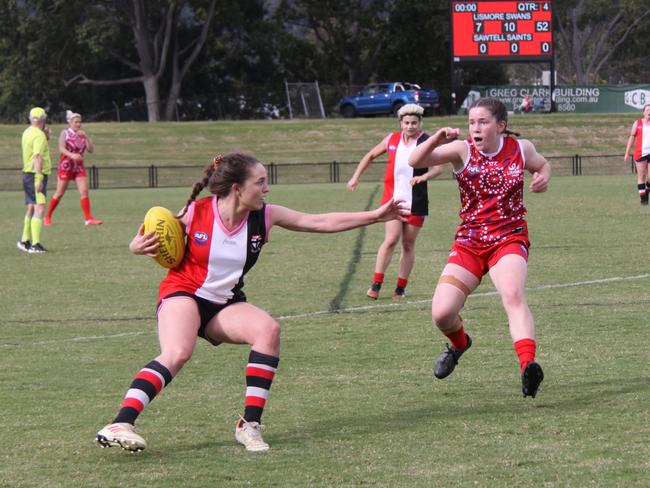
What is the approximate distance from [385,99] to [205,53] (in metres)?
13.6

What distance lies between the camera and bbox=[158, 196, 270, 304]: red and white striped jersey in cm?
578

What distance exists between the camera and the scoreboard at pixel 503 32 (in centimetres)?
4600

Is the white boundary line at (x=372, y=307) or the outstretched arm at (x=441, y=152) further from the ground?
the outstretched arm at (x=441, y=152)

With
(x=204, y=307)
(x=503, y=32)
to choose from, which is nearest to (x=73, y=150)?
(x=204, y=307)

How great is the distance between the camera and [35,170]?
52.0 ft

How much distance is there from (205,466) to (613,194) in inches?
913

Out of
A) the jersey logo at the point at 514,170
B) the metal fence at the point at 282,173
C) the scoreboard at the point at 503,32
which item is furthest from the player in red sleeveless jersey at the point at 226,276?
the scoreboard at the point at 503,32

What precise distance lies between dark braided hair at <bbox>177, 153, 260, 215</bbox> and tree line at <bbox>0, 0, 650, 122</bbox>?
5121 cm

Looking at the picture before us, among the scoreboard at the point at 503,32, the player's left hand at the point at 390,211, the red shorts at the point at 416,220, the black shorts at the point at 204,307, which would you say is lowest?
the red shorts at the point at 416,220

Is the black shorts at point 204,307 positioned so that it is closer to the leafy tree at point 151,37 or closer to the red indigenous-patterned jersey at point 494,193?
the red indigenous-patterned jersey at point 494,193

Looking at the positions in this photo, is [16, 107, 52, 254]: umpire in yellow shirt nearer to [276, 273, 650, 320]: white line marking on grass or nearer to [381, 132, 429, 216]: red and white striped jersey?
[381, 132, 429, 216]: red and white striped jersey

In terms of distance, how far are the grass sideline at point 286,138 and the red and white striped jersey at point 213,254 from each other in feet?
124

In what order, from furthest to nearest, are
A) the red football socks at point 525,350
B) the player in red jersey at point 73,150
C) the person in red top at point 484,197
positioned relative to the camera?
the player in red jersey at point 73,150 → the person in red top at point 484,197 → the red football socks at point 525,350

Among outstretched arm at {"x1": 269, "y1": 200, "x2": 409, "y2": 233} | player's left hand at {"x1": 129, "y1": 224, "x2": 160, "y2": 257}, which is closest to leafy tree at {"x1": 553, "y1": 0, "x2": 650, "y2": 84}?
outstretched arm at {"x1": 269, "y1": 200, "x2": 409, "y2": 233}
